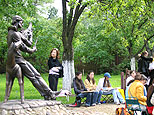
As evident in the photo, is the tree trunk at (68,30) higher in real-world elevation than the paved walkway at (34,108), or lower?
higher

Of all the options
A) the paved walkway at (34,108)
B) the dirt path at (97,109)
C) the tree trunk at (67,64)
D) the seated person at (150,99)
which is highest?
the tree trunk at (67,64)

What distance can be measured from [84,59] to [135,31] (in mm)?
10342

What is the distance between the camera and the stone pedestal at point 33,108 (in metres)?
6.35

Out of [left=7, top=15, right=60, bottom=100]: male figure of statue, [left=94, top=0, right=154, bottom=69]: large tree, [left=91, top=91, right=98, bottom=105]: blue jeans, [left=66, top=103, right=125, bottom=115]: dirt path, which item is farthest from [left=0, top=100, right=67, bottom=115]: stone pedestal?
[left=94, top=0, right=154, bottom=69]: large tree

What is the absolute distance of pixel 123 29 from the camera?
693 inches

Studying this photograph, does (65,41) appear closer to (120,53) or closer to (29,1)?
(29,1)

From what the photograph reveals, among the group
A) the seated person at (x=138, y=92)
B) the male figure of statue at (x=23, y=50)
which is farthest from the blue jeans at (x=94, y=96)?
the seated person at (x=138, y=92)

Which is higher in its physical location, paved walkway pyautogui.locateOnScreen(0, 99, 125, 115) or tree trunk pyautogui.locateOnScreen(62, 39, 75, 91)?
tree trunk pyautogui.locateOnScreen(62, 39, 75, 91)

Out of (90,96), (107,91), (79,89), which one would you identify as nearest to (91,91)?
(90,96)

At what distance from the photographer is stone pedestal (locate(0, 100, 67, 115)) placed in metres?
6.35

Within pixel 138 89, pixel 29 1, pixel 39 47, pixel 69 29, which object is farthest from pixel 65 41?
pixel 39 47

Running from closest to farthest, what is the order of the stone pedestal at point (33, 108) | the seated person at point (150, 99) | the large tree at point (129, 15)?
the seated person at point (150, 99) → the stone pedestal at point (33, 108) → the large tree at point (129, 15)

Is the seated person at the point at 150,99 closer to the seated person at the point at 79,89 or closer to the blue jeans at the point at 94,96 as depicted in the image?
the seated person at the point at 79,89

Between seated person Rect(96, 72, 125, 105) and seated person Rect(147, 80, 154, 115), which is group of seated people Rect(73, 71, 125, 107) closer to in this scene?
seated person Rect(96, 72, 125, 105)
